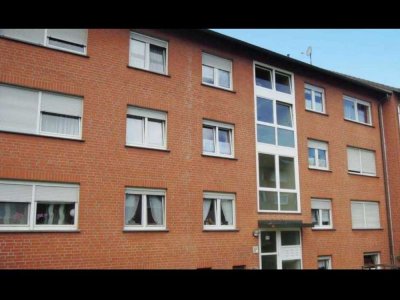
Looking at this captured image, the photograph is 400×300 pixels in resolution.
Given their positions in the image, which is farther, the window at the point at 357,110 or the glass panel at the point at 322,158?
the window at the point at 357,110

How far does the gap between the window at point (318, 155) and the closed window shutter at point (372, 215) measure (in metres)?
3.04

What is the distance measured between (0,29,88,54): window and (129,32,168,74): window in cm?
155

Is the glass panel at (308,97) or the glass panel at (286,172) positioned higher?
the glass panel at (308,97)

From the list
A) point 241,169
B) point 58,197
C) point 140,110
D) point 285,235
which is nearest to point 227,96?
point 241,169

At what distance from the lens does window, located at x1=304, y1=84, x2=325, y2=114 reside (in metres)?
17.5

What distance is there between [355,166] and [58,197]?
13.2m

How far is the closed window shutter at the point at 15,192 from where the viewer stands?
9.74m

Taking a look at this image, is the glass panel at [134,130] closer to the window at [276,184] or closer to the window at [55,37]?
the window at [55,37]

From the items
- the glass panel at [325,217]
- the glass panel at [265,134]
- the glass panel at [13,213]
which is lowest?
the glass panel at [13,213]

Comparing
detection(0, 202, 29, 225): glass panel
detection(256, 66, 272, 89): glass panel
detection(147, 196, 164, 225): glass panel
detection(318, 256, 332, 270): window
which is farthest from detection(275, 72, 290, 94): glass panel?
detection(0, 202, 29, 225): glass panel

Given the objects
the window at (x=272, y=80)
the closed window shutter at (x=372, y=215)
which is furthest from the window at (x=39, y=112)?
the closed window shutter at (x=372, y=215)

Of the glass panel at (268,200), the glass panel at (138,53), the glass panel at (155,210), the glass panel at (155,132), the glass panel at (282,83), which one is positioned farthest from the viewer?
the glass panel at (282,83)

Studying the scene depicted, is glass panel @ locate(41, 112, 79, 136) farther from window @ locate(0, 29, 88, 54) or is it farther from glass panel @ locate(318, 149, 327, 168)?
glass panel @ locate(318, 149, 327, 168)

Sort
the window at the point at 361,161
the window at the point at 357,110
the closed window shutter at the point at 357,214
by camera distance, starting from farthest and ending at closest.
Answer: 1. the window at the point at 357,110
2. the window at the point at 361,161
3. the closed window shutter at the point at 357,214
